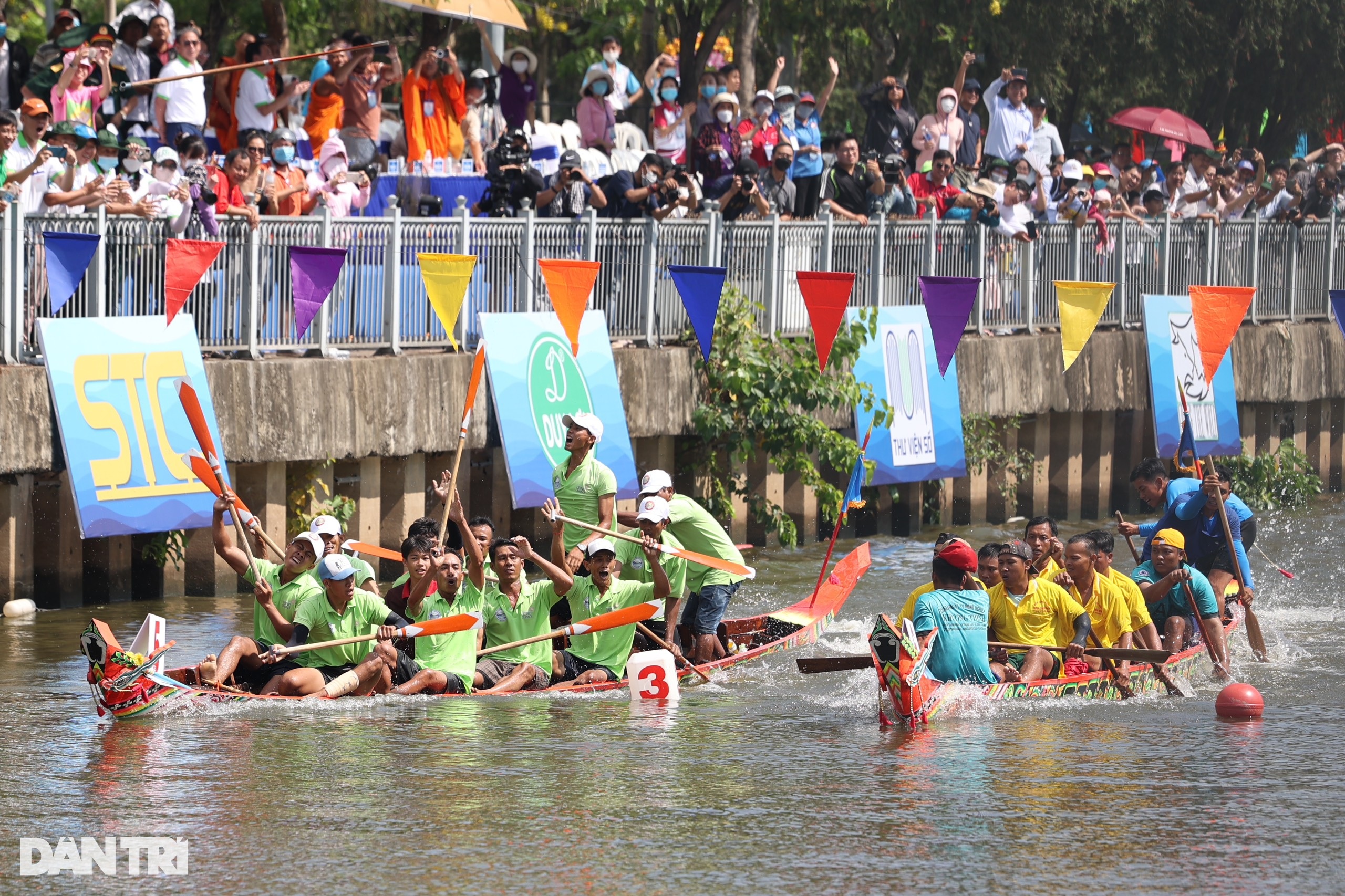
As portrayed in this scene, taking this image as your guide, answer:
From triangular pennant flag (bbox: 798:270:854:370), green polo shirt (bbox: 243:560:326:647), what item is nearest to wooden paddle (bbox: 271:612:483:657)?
green polo shirt (bbox: 243:560:326:647)

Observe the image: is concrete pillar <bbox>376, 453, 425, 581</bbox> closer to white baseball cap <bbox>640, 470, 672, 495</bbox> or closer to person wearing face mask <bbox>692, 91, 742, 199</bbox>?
white baseball cap <bbox>640, 470, 672, 495</bbox>

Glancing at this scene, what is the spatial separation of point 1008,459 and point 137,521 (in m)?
11.1

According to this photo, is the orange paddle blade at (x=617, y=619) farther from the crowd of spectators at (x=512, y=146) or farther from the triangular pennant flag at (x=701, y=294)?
the triangular pennant flag at (x=701, y=294)

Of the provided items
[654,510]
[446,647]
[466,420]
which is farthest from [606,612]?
[466,420]

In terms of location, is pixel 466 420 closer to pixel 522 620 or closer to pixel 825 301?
pixel 522 620

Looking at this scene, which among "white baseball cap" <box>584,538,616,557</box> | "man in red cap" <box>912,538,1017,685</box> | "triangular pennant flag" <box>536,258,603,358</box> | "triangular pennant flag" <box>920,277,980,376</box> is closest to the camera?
"man in red cap" <box>912,538,1017,685</box>

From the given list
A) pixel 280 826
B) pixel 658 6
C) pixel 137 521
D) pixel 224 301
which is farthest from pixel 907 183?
pixel 280 826

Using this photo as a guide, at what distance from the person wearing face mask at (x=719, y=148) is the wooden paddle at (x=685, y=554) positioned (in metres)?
6.41

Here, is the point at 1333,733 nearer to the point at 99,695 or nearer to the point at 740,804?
the point at 740,804

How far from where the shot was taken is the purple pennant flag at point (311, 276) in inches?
644

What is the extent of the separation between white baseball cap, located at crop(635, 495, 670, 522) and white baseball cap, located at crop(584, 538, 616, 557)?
29 cm

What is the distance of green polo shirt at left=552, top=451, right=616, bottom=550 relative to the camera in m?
15.2

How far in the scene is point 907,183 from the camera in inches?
877

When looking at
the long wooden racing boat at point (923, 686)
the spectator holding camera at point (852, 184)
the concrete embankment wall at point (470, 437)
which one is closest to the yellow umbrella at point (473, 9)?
the spectator holding camera at point (852, 184)
